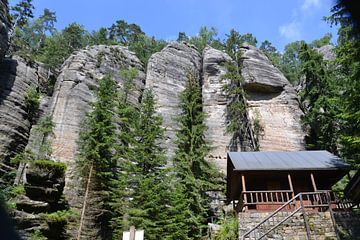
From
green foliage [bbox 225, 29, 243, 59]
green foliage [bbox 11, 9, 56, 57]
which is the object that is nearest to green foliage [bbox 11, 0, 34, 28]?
green foliage [bbox 11, 9, 56, 57]

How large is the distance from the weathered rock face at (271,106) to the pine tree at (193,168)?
7524 mm

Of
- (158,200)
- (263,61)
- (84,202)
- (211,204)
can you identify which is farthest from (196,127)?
(263,61)

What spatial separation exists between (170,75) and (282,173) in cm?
2124

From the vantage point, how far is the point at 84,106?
29.9 metres

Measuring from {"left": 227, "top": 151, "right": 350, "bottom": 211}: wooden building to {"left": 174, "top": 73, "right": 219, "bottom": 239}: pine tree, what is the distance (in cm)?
305

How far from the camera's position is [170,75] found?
36750 millimetres

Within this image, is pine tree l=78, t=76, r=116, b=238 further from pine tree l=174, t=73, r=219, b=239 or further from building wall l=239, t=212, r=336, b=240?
building wall l=239, t=212, r=336, b=240

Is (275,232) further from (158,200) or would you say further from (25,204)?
(25,204)

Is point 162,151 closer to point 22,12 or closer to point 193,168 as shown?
point 193,168

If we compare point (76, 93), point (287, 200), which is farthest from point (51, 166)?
point (287, 200)

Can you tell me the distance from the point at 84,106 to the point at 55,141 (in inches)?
193

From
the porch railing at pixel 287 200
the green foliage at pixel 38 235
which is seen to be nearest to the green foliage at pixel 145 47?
the green foliage at pixel 38 235

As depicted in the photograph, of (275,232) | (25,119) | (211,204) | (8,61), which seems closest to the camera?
(275,232)

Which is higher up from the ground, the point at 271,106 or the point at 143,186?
the point at 271,106
